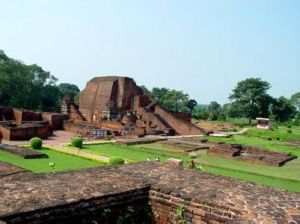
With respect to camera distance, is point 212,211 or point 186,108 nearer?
point 212,211

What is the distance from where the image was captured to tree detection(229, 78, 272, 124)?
48625mm

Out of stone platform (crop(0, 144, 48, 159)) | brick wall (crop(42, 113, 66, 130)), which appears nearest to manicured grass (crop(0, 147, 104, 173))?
stone platform (crop(0, 144, 48, 159))

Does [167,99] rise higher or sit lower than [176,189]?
higher

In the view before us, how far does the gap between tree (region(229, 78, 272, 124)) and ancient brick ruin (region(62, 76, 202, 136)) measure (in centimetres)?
1436

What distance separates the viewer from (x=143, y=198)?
5055 mm

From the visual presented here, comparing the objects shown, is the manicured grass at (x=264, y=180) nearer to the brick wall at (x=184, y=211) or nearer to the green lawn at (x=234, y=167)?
the green lawn at (x=234, y=167)

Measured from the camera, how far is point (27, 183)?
16.3 feet

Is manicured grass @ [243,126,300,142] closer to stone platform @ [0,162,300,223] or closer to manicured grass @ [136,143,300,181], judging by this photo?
manicured grass @ [136,143,300,181]

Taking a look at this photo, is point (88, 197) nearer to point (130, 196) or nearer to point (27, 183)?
point (130, 196)

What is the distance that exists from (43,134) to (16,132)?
2.01 meters

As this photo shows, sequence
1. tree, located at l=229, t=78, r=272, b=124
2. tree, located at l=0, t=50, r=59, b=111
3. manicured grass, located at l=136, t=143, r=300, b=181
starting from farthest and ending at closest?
1. tree, located at l=229, t=78, r=272, b=124
2. tree, located at l=0, t=50, r=59, b=111
3. manicured grass, located at l=136, t=143, r=300, b=181

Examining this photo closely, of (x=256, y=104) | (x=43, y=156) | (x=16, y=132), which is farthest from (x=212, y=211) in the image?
(x=256, y=104)

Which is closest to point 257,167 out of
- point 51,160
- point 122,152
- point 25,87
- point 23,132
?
point 122,152

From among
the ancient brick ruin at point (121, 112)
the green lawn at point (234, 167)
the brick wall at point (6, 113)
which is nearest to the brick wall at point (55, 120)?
the ancient brick ruin at point (121, 112)
